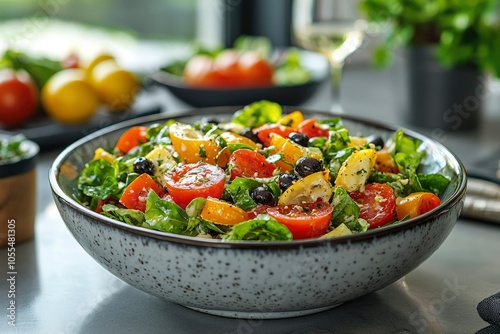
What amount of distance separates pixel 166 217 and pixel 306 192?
0.26m

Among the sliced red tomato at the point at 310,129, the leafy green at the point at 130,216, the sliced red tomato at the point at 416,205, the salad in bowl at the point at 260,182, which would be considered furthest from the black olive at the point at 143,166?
the sliced red tomato at the point at 416,205

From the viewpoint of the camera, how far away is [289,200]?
57.0 inches

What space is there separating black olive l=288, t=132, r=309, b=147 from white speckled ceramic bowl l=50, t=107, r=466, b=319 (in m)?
0.35

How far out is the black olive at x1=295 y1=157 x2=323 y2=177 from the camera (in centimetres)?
148

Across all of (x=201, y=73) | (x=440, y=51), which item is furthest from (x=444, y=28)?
(x=201, y=73)

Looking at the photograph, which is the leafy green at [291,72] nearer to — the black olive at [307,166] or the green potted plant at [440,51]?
the green potted plant at [440,51]

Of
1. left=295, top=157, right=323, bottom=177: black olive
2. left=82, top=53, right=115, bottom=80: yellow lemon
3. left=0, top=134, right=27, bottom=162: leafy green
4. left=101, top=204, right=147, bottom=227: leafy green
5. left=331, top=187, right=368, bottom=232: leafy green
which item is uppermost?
left=295, top=157, right=323, bottom=177: black olive

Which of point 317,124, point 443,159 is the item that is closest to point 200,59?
point 317,124

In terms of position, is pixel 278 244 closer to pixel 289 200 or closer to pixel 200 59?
pixel 289 200

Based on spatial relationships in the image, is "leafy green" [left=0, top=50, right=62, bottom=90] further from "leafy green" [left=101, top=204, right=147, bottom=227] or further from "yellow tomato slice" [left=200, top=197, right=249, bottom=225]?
"yellow tomato slice" [left=200, top=197, right=249, bottom=225]

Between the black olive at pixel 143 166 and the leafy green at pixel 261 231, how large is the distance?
0.32 meters

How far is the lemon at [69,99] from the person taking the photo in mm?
2738

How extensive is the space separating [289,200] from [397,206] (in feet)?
0.78

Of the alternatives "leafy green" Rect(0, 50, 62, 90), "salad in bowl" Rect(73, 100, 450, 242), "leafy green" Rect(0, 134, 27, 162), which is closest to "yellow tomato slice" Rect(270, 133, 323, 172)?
"salad in bowl" Rect(73, 100, 450, 242)
